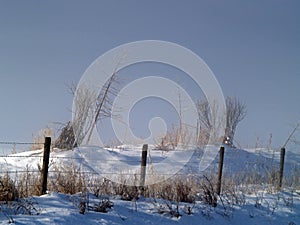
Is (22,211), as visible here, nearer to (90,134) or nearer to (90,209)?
(90,209)

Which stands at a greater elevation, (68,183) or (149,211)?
(68,183)

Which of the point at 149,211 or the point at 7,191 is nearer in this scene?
the point at 7,191

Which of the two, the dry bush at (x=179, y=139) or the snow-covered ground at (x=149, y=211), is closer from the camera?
the snow-covered ground at (x=149, y=211)

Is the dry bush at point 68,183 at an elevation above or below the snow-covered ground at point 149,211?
above

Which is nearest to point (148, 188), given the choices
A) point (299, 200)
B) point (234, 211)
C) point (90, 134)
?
point (234, 211)

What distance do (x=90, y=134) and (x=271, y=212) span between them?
33.7 feet

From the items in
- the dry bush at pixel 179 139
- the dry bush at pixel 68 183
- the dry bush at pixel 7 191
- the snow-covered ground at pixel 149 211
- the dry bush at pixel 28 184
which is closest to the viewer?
the snow-covered ground at pixel 149 211

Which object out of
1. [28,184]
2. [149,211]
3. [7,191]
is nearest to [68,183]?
[28,184]

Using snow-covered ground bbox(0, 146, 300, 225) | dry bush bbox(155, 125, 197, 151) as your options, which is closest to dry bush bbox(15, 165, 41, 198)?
snow-covered ground bbox(0, 146, 300, 225)

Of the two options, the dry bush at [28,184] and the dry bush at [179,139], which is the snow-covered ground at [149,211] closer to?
the dry bush at [28,184]

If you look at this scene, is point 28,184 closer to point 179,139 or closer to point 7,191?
point 7,191

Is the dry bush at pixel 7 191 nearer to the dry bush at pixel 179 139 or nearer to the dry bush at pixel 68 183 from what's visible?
the dry bush at pixel 68 183

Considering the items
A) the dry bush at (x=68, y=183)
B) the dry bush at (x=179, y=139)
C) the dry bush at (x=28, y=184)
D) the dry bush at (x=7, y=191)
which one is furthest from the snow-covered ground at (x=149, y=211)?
the dry bush at (x=179, y=139)

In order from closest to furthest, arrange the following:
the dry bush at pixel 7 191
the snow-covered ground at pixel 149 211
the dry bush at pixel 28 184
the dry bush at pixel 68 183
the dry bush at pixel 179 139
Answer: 1. the snow-covered ground at pixel 149 211
2. the dry bush at pixel 7 191
3. the dry bush at pixel 28 184
4. the dry bush at pixel 68 183
5. the dry bush at pixel 179 139
